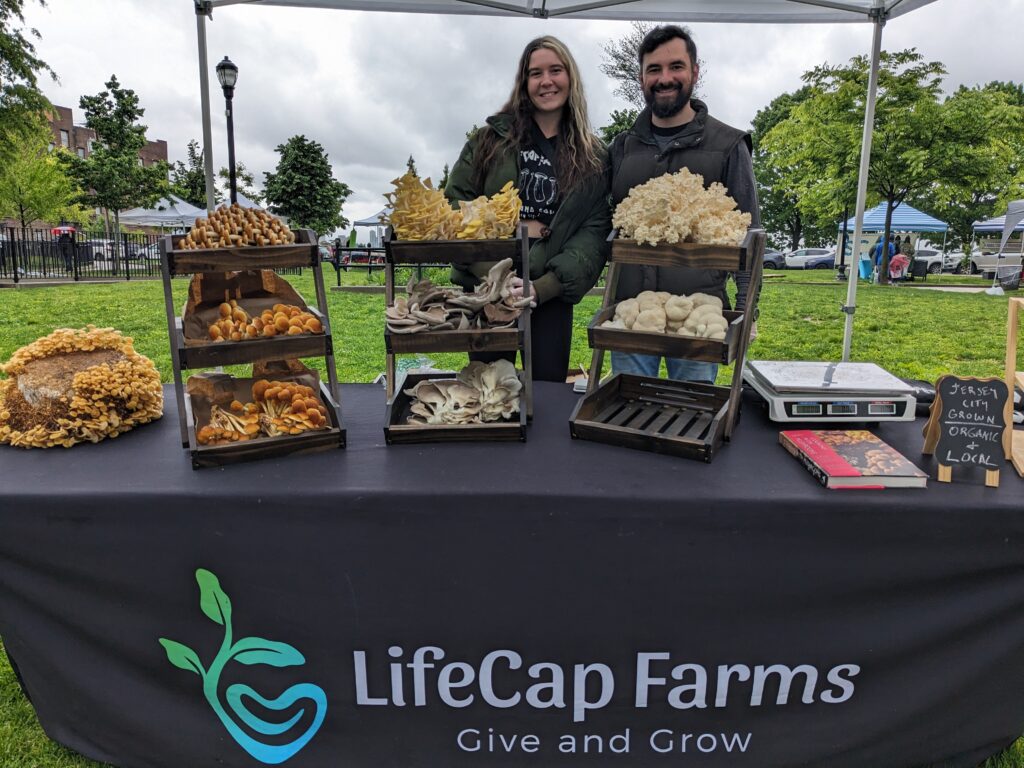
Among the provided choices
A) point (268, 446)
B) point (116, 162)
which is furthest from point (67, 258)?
point (268, 446)

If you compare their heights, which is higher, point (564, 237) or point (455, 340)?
point (564, 237)

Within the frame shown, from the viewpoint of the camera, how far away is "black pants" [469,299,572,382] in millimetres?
2539

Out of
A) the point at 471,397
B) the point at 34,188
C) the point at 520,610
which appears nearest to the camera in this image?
the point at 520,610

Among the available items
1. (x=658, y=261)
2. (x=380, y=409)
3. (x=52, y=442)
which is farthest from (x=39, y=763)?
(x=658, y=261)

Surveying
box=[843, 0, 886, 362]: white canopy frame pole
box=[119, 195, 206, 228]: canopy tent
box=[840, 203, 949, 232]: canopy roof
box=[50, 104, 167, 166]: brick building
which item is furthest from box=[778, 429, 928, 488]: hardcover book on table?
box=[50, 104, 167, 166]: brick building

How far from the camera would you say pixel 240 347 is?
1724mm

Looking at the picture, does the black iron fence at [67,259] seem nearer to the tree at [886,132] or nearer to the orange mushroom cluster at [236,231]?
the tree at [886,132]

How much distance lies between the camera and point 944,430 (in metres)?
1.63

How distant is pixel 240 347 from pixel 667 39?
5.67ft

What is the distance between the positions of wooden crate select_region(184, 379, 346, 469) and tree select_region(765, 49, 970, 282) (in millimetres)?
16867

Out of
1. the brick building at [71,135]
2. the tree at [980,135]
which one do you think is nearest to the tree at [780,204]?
the tree at [980,135]

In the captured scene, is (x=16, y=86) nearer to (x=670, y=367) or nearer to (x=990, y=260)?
(x=670, y=367)

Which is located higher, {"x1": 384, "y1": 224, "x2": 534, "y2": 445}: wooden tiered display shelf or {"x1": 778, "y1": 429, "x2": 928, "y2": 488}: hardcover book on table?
{"x1": 384, "y1": 224, "x2": 534, "y2": 445}: wooden tiered display shelf

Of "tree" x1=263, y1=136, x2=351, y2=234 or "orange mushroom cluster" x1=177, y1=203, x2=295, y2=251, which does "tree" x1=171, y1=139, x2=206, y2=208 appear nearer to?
"tree" x1=263, y1=136, x2=351, y2=234
